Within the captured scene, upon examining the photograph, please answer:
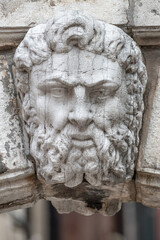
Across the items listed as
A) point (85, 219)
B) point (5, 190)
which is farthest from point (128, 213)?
point (5, 190)

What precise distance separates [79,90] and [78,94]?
14 mm

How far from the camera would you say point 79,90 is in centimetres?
299

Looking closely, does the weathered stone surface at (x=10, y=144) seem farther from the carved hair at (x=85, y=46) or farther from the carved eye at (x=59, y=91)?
the carved eye at (x=59, y=91)

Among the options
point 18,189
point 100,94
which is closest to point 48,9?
point 100,94

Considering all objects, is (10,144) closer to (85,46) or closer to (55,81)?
(55,81)

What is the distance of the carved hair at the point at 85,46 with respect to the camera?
9.86 ft

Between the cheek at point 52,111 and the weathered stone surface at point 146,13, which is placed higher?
the weathered stone surface at point 146,13

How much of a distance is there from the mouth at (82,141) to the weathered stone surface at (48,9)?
45cm

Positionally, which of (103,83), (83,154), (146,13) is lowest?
(83,154)

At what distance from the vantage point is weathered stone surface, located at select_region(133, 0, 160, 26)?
323cm

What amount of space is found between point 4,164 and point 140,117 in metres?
0.48

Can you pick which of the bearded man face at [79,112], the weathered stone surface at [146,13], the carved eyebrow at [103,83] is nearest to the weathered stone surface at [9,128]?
the bearded man face at [79,112]

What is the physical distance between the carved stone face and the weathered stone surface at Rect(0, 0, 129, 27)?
9.8 inches

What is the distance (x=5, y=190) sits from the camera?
10.6ft
